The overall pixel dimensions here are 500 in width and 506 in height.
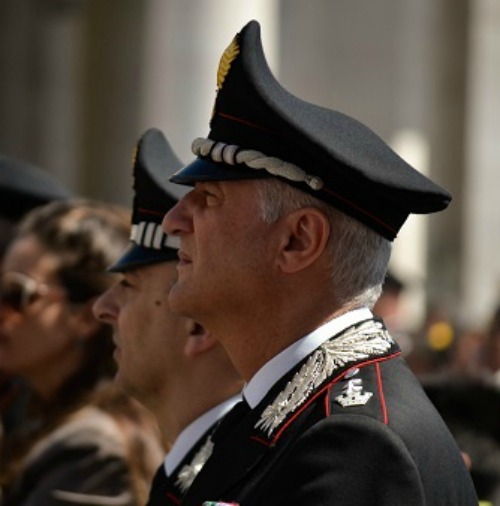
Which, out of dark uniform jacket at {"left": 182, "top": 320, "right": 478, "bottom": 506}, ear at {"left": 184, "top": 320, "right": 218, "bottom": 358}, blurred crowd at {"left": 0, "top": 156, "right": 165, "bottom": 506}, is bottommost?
blurred crowd at {"left": 0, "top": 156, "right": 165, "bottom": 506}

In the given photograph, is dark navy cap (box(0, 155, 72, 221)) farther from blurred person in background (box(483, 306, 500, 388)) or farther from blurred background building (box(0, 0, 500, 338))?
blurred background building (box(0, 0, 500, 338))

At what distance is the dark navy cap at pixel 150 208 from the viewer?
14.4ft

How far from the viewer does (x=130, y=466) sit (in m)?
5.00

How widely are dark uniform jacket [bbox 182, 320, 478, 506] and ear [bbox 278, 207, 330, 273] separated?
0.54 feet

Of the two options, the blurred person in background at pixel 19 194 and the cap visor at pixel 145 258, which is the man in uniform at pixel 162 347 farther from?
the blurred person in background at pixel 19 194

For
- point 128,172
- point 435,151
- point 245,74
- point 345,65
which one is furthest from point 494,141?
point 245,74

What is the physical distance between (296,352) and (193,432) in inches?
42.0

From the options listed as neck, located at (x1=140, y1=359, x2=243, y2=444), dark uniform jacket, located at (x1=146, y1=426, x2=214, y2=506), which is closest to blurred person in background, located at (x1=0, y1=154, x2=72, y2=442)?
neck, located at (x1=140, y1=359, x2=243, y2=444)

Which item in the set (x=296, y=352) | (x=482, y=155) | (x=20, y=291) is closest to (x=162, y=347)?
(x=296, y=352)

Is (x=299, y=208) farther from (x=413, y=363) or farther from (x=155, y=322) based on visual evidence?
(x=413, y=363)

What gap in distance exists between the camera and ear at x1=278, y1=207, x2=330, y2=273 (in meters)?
3.28

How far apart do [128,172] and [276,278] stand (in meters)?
9.93

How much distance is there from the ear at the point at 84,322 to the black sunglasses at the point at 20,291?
0.13 m

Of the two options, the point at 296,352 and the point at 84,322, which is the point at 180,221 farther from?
the point at 84,322
